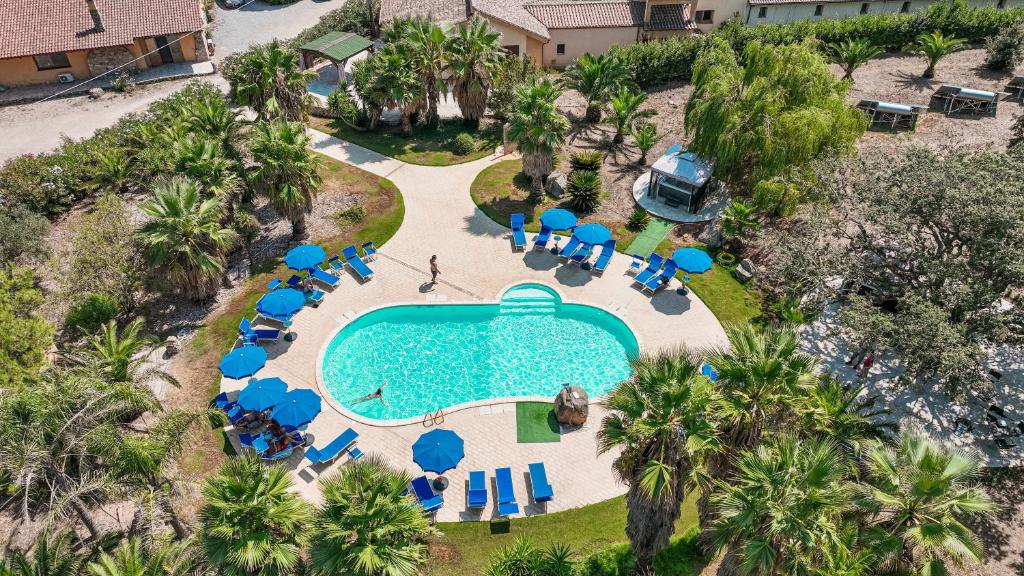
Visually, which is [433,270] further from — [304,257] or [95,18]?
[95,18]

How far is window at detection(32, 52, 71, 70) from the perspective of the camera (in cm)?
4638

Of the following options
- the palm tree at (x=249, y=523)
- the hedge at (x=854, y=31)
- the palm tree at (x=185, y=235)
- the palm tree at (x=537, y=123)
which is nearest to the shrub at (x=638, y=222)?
the palm tree at (x=537, y=123)

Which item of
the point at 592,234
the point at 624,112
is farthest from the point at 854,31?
the point at 592,234

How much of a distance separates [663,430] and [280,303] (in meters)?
19.0

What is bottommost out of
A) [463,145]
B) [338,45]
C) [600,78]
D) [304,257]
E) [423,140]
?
[304,257]

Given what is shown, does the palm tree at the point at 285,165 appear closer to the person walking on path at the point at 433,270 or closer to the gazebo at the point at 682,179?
the person walking on path at the point at 433,270

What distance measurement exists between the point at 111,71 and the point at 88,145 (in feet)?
49.4

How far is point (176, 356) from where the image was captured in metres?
26.7

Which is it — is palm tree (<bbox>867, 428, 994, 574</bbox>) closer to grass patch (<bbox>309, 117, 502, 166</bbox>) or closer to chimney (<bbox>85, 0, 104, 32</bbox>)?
grass patch (<bbox>309, 117, 502, 166</bbox>)

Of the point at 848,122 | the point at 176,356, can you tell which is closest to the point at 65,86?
the point at 176,356

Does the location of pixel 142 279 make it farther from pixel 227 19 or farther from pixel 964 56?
pixel 964 56

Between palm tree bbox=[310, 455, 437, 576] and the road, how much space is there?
3607cm

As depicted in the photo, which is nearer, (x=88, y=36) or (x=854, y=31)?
(x=88, y=36)

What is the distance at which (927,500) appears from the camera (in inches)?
579
